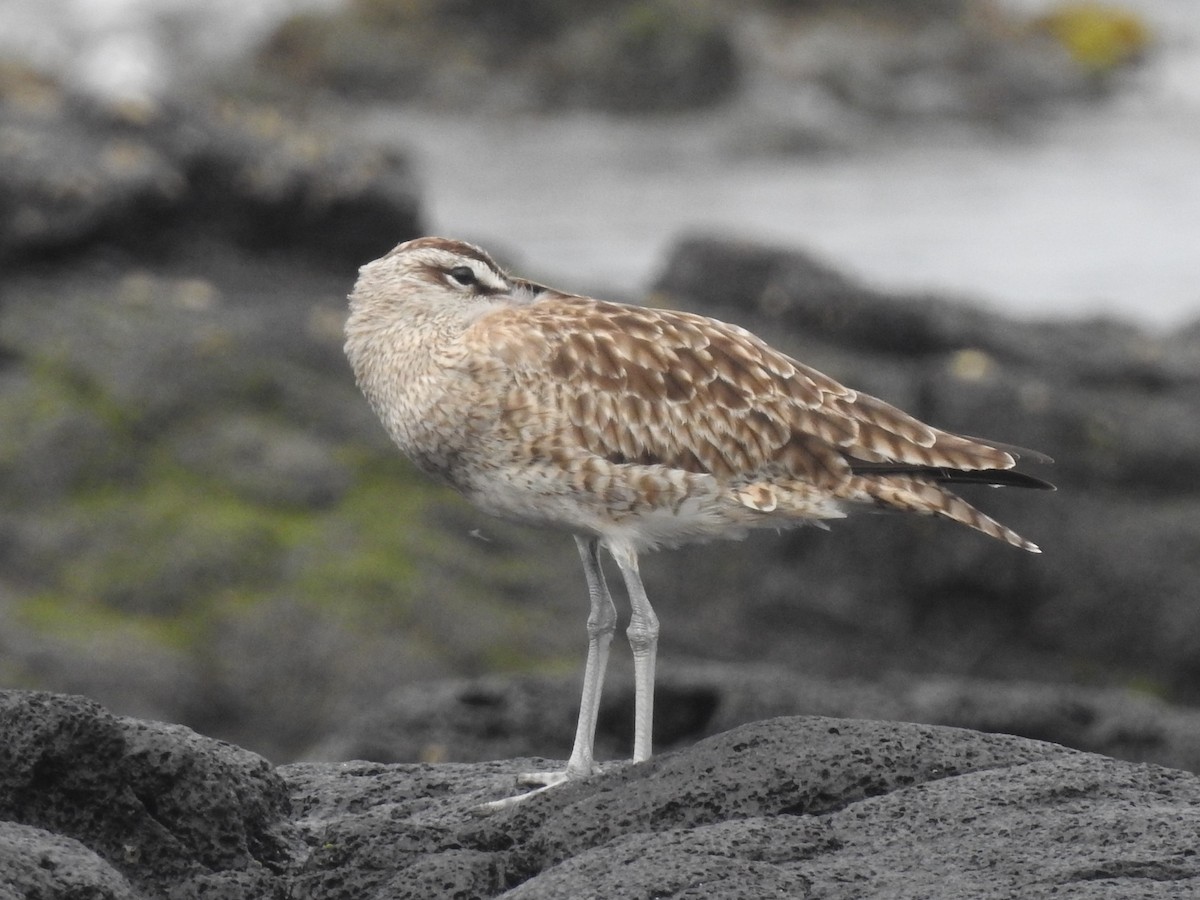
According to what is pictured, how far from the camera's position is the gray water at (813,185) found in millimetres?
31703

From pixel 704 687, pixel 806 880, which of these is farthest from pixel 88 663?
pixel 806 880

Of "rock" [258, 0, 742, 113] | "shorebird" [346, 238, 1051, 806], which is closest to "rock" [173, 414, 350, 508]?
"shorebird" [346, 238, 1051, 806]

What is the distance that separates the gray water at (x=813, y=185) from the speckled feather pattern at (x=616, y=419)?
20.4 metres

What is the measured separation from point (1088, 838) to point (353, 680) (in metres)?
7.85

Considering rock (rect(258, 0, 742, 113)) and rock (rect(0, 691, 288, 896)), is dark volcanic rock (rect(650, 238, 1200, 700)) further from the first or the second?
rock (rect(258, 0, 742, 113))

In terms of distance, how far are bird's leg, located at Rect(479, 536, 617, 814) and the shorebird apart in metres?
0.01

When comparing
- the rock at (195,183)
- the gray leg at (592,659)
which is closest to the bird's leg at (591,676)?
the gray leg at (592,659)

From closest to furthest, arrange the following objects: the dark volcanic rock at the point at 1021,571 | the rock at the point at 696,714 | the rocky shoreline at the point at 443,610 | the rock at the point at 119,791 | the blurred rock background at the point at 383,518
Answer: the rocky shoreline at the point at 443,610 → the rock at the point at 119,791 → the rock at the point at 696,714 → the blurred rock background at the point at 383,518 → the dark volcanic rock at the point at 1021,571

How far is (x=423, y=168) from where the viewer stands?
36000 millimetres

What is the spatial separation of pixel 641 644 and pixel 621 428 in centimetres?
92

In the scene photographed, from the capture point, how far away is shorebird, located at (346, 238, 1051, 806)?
24.9 ft

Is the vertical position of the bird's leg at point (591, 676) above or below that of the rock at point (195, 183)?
below

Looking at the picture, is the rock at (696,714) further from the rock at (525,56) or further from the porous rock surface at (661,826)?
the rock at (525,56)

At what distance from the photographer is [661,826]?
629cm
